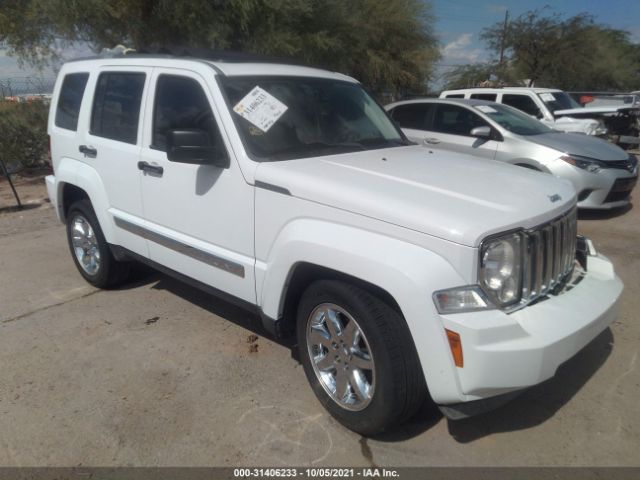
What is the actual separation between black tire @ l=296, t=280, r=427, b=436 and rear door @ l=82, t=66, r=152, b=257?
2.00 metres

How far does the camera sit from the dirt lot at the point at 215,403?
280 centimetres

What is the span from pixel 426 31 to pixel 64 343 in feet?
65.7

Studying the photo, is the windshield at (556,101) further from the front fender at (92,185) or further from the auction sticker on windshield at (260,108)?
the front fender at (92,185)

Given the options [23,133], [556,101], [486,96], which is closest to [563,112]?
[556,101]

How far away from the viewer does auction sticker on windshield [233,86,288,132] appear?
11.1ft

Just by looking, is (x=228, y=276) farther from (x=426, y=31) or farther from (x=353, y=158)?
(x=426, y=31)

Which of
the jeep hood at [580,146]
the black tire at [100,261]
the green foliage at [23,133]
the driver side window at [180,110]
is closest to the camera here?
the driver side window at [180,110]

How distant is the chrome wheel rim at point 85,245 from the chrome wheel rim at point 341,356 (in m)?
2.66

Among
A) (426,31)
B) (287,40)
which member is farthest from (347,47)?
(426,31)

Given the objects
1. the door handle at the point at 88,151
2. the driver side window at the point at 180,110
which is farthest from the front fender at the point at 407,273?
the door handle at the point at 88,151

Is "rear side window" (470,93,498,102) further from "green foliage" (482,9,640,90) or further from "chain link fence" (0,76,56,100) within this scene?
"green foliage" (482,9,640,90)

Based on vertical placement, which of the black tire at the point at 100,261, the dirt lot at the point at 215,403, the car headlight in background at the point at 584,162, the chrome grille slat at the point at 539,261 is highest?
the chrome grille slat at the point at 539,261

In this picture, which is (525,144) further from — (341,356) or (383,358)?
(383,358)

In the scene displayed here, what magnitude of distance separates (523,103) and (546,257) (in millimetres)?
9932
